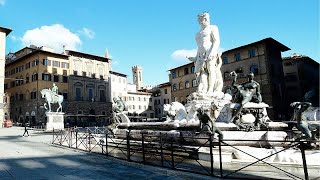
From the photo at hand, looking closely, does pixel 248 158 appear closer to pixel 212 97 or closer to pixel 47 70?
pixel 212 97

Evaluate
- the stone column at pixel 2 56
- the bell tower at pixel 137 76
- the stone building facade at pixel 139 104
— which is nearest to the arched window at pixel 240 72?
the stone building facade at pixel 139 104

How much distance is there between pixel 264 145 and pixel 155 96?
7099 cm

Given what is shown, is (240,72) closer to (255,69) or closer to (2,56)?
(255,69)

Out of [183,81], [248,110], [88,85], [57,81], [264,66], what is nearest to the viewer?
[248,110]

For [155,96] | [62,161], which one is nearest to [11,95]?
[155,96]

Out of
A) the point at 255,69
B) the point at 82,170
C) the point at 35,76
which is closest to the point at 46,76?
the point at 35,76

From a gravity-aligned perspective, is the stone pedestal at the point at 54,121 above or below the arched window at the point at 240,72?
below

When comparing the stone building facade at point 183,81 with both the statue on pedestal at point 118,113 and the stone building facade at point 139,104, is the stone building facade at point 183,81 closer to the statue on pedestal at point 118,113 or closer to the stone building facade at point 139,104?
the stone building facade at point 139,104

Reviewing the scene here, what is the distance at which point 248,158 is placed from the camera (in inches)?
315

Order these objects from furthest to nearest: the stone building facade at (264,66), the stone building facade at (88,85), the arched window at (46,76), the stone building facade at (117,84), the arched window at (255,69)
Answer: the stone building facade at (117,84), the stone building facade at (88,85), the arched window at (46,76), the arched window at (255,69), the stone building facade at (264,66)

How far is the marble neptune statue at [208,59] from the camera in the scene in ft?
42.9

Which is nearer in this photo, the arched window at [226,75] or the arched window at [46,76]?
the arched window at [226,75]

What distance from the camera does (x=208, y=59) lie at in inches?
517

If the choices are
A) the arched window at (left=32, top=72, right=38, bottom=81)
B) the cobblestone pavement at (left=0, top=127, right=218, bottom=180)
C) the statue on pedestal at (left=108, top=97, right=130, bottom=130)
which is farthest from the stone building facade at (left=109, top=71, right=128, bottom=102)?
the cobblestone pavement at (left=0, top=127, right=218, bottom=180)
